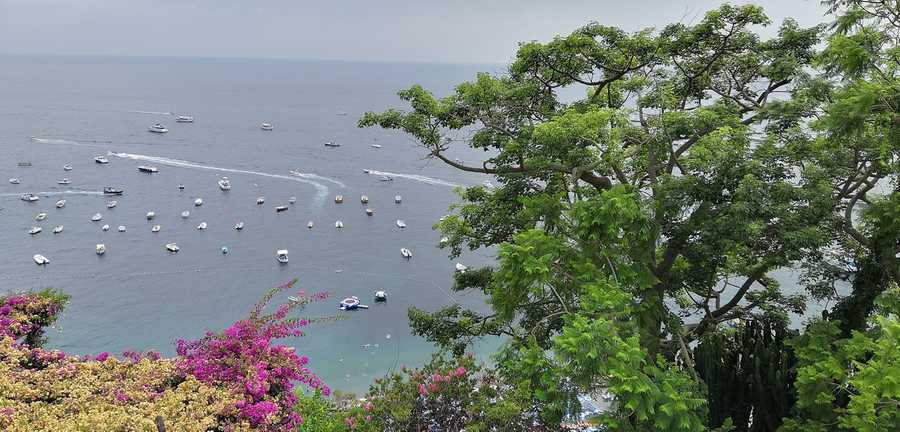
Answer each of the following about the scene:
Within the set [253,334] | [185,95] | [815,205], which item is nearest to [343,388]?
[253,334]

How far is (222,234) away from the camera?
4616 centimetres

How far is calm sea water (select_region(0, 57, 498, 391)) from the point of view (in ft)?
102

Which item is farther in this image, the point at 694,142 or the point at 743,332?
the point at 694,142

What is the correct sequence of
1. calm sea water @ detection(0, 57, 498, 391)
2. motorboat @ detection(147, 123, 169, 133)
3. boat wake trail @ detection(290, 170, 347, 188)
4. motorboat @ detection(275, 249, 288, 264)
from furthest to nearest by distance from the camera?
motorboat @ detection(147, 123, 169, 133)
boat wake trail @ detection(290, 170, 347, 188)
motorboat @ detection(275, 249, 288, 264)
calm sea water @ detection(0, 57, 498, 391)

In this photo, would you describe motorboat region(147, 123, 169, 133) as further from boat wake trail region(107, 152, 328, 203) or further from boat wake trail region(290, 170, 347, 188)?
boat wake trail region(290, 170, 347, 188)

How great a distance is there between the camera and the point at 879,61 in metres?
7.18

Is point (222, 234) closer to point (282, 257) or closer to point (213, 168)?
point (282, 257)

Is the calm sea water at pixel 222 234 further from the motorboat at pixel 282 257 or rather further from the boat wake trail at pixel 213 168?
the motorboat at pixel 282 257

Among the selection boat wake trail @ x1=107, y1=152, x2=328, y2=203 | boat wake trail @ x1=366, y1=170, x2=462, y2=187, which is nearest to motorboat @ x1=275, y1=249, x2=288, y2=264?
boat wake trail @ x1=107, y1=152, x2=328, y2=203

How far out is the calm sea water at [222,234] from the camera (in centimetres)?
3100

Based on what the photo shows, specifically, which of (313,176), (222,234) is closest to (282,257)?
(222,234)

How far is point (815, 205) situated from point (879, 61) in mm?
2120

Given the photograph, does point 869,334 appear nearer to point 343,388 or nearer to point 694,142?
point 694,142

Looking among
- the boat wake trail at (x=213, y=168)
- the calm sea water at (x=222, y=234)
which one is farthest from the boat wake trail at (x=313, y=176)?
the boat wake trail at (x=213, y=168)
